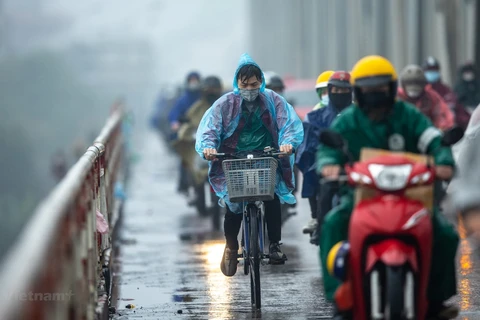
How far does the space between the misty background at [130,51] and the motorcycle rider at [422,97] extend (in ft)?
70.8

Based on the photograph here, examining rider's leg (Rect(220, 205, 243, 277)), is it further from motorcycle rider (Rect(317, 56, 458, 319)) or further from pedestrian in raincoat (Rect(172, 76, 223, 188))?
pedestrian in raincoat (Rect(172, 76, 223, 188))

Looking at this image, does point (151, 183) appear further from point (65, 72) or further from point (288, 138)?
point (65, 72)

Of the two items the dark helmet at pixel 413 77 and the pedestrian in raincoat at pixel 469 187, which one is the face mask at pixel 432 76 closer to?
the dark helmet at pixel 413 77

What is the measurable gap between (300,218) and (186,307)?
7597 mm

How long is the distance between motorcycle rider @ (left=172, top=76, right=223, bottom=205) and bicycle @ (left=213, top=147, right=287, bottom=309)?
274 inches

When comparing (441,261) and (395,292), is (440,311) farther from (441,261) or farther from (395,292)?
(395,292)

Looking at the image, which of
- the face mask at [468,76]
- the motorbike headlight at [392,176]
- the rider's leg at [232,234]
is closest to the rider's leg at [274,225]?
the rider's leg at [232,234]

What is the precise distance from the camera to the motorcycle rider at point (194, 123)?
54.8 feet

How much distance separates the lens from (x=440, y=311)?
7188mm

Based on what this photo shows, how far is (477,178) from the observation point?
9.89m

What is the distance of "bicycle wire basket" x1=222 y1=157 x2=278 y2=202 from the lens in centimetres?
936

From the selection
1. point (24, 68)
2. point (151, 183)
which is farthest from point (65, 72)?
point (151, 183)

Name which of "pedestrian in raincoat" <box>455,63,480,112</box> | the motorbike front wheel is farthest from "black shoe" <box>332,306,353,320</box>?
"pedestrian in raincoat" <box>455,63,480,112</box>

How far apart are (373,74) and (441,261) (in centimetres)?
108
